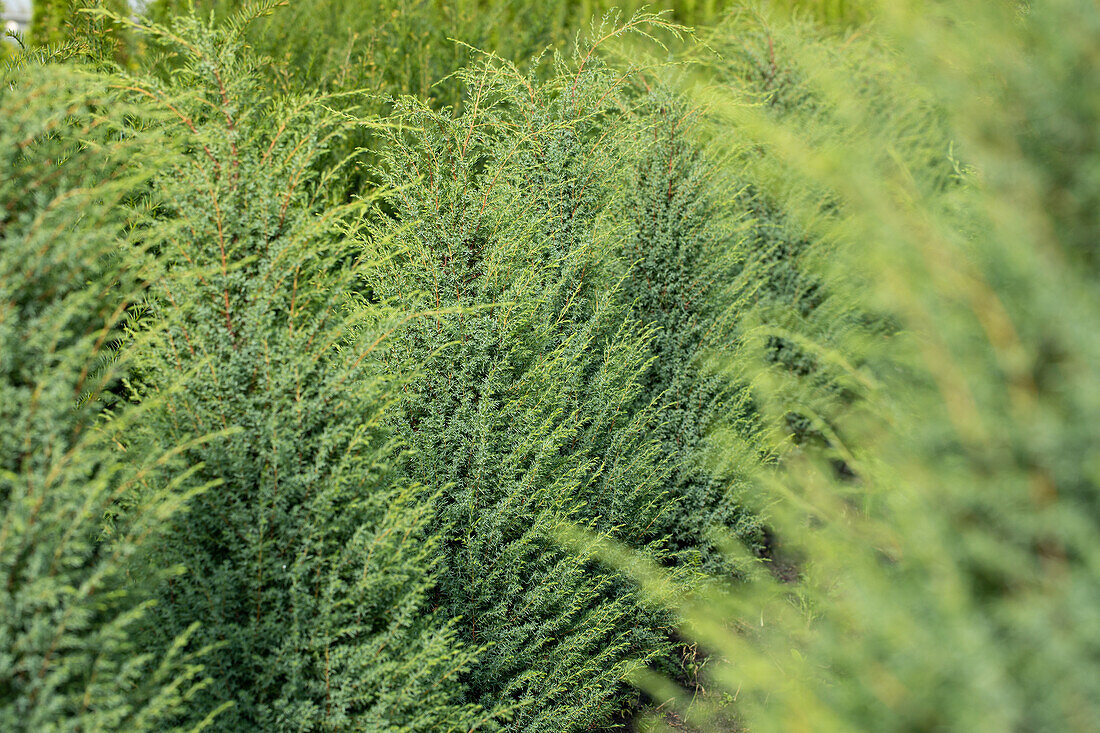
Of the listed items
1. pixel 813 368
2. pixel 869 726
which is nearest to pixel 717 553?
pixel 813 368

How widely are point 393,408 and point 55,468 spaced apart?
5.67 feet

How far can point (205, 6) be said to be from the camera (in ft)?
21.8

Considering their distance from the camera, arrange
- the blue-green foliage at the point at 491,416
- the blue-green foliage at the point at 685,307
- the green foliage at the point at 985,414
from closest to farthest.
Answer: the green foliage at the point at 985,414, the blue-green foliage at the point at 491,416, the blue-green foliage at the point at 685,307

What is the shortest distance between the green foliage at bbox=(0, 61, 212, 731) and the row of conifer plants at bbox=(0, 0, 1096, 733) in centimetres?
1

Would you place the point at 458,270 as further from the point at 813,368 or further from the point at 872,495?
the point at 813,368

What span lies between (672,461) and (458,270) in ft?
7.09

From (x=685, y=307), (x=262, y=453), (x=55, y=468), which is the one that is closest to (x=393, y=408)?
(x=262, y=453)

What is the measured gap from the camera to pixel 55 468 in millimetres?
1972

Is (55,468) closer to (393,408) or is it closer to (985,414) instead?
(393,408)

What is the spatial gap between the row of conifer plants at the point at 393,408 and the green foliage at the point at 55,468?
0.04 ft

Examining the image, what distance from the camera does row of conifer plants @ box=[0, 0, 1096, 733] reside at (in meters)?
2.03

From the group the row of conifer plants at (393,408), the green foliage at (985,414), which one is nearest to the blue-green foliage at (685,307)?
the row of conifer plants at (393,408)

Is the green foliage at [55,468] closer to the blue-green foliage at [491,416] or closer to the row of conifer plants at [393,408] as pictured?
the row of conifer plants at [393,408]

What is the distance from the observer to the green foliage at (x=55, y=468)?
1944 mm
